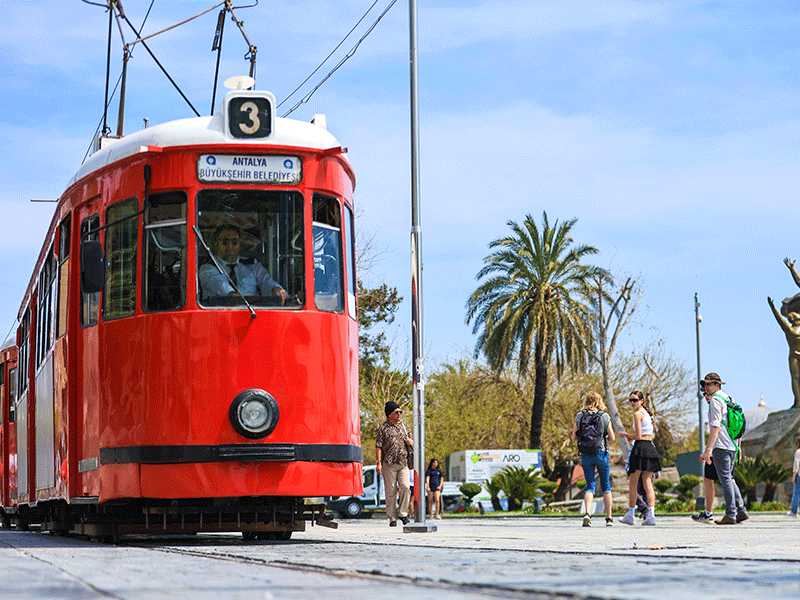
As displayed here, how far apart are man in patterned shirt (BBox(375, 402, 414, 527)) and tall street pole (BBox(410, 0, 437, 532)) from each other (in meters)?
1.41

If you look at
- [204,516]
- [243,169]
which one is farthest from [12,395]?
[243,169]

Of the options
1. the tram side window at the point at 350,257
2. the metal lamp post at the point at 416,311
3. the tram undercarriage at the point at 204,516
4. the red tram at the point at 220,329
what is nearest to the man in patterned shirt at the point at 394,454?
the metal lamp post at the point at 416,311

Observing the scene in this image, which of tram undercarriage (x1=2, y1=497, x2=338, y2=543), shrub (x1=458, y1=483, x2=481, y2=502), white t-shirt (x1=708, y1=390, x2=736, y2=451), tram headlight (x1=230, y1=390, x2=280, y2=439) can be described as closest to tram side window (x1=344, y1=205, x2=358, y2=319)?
tram headlight (x1=230, y1=390, x2=280, y2=439)

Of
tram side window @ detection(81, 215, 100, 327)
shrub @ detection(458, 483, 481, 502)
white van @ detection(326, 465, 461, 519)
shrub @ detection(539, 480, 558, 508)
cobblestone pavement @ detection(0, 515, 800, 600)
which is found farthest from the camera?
shrub @ detection(458, 483, 481, 502)

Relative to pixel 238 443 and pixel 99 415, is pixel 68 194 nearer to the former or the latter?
pixel 99 415

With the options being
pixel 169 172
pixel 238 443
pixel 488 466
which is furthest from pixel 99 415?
pixel 488 466

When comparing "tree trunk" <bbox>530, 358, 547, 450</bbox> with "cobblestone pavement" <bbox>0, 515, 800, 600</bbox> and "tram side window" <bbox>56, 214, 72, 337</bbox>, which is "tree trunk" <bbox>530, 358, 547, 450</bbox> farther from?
"cobblestone pavement" <bbox>0, 515, 800, 600</bbox>

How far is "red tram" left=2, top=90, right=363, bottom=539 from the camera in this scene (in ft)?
33.0

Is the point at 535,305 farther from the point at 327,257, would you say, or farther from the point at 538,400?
the point at 327,257

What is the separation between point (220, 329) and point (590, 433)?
5.77 m

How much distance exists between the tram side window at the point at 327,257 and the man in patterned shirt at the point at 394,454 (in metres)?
6.01

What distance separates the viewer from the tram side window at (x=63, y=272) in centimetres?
1168

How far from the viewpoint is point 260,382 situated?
33.5 feet

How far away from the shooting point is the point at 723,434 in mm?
13938
